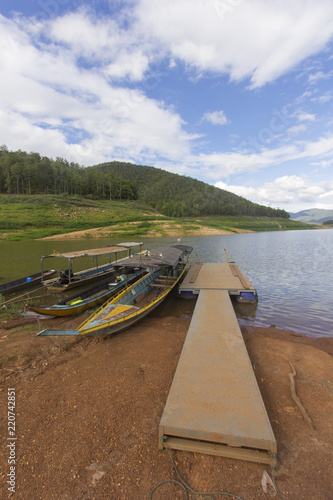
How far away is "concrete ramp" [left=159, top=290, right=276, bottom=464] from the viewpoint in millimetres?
3998

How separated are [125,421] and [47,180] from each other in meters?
110

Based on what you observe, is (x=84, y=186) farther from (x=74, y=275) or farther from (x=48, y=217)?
(x=74, y=275)

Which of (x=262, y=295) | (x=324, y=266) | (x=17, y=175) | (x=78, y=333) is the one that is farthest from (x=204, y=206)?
(x=78, y=333)

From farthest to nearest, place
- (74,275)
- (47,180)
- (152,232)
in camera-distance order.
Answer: (47,180), (152,232), (74,275)

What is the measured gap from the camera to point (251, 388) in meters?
5.19

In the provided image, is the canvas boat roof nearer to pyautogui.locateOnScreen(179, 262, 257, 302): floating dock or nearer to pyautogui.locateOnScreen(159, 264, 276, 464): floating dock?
pyautogui.locateOnScreen(179, 262, 257, 302): floating dock

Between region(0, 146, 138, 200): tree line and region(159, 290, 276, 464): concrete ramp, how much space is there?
330ft

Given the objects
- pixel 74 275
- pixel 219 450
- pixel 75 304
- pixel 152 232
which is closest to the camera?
pixel 219 450

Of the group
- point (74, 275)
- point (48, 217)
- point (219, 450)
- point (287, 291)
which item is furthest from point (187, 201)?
point (219, 450)

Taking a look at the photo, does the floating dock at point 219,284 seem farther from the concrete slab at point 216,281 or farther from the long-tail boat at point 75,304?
the long-tail boat at point 75,304

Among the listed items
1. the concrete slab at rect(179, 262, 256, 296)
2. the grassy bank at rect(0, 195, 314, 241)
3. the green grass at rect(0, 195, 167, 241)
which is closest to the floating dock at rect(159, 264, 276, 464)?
the concrete slab at rect(179, 262, 256, 296)

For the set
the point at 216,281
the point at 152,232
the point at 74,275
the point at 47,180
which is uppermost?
the point at 47,180

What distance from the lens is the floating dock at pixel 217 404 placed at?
13.1ft

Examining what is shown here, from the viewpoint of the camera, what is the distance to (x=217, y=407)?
466cm
